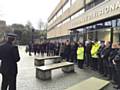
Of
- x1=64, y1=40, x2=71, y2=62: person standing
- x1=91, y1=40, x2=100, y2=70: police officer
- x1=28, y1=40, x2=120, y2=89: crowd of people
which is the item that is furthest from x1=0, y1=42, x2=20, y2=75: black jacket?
x1=64, y1=40, x2=71, y2=62: person standing

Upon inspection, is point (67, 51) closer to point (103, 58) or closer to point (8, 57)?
point (103, 58)

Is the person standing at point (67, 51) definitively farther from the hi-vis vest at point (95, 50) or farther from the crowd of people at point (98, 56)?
the hi-vis vest at point (95, 50)

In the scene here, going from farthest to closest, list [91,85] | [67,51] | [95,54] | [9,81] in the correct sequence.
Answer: [67,51] → [95,54] → [91,85] → [9,81]

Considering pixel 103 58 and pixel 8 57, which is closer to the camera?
pixel 8 57

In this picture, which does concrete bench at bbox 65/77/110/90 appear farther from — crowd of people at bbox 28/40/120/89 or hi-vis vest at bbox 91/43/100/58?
hi-vis vest at bbox 91/43/100/58

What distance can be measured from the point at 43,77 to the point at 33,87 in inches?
65.2

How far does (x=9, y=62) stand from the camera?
7223 mm

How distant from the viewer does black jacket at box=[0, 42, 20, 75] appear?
7184 millimetres

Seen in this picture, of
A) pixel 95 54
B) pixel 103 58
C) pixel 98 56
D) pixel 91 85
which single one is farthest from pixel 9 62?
pixel 95 54

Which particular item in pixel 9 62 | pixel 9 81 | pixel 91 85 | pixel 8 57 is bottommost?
pixel 91 85

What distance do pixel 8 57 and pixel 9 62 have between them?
0.47 feet

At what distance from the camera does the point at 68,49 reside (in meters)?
19.5

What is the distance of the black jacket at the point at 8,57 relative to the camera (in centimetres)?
718

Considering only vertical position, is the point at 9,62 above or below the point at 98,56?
above
